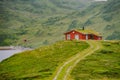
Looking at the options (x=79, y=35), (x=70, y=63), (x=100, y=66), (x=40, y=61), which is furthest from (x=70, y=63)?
(x=79, y=35)

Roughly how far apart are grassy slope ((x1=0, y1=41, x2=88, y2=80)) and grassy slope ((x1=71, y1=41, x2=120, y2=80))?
6.66 m

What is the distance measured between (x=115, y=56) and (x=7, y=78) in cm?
3103

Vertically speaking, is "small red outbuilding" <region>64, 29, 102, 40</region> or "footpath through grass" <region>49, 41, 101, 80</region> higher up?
"small red outbuilding" <region>64, 29, 102, 40</region>

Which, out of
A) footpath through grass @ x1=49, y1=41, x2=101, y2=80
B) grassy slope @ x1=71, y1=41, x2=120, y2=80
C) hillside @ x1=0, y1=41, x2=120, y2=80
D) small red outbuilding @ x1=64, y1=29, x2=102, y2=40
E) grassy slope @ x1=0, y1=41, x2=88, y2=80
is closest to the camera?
footpath through grass @ x1=49, y1=41, x2=101, y2=80

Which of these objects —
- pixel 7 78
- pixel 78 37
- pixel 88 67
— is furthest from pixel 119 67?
pixel 78 37

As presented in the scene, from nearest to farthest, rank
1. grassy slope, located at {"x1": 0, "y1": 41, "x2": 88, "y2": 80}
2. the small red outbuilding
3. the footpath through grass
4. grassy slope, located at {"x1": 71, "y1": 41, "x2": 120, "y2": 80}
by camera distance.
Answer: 1. the footpath through grass
2. grassy slope, located at {"x1": 71, "y1": 41, "x2": 120, "y2": 80}
3. grassy slope, located at {"x1": 0, "y1": 41, "x2": 88, "y2": 80}
4. the small red outbuilding

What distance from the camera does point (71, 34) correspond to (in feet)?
471

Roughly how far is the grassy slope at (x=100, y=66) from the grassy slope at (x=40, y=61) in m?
6.66

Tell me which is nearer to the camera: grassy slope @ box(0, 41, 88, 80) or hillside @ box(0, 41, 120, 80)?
hillside @ box(0, 41, 120, 80)

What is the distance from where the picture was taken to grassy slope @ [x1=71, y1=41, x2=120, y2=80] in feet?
232

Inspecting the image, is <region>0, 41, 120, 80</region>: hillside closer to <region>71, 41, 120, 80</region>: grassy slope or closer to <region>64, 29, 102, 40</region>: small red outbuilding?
<region>71, 41, 120, 80</region>: grassy slope

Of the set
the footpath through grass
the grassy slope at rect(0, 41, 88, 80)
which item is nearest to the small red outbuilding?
the grassy slope at rect(0, 41, 88, 80)

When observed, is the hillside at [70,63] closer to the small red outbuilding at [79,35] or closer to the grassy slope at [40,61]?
the grassy slope at [40,61]

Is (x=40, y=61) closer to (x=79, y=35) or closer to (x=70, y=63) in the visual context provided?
(x=70, y=63)
